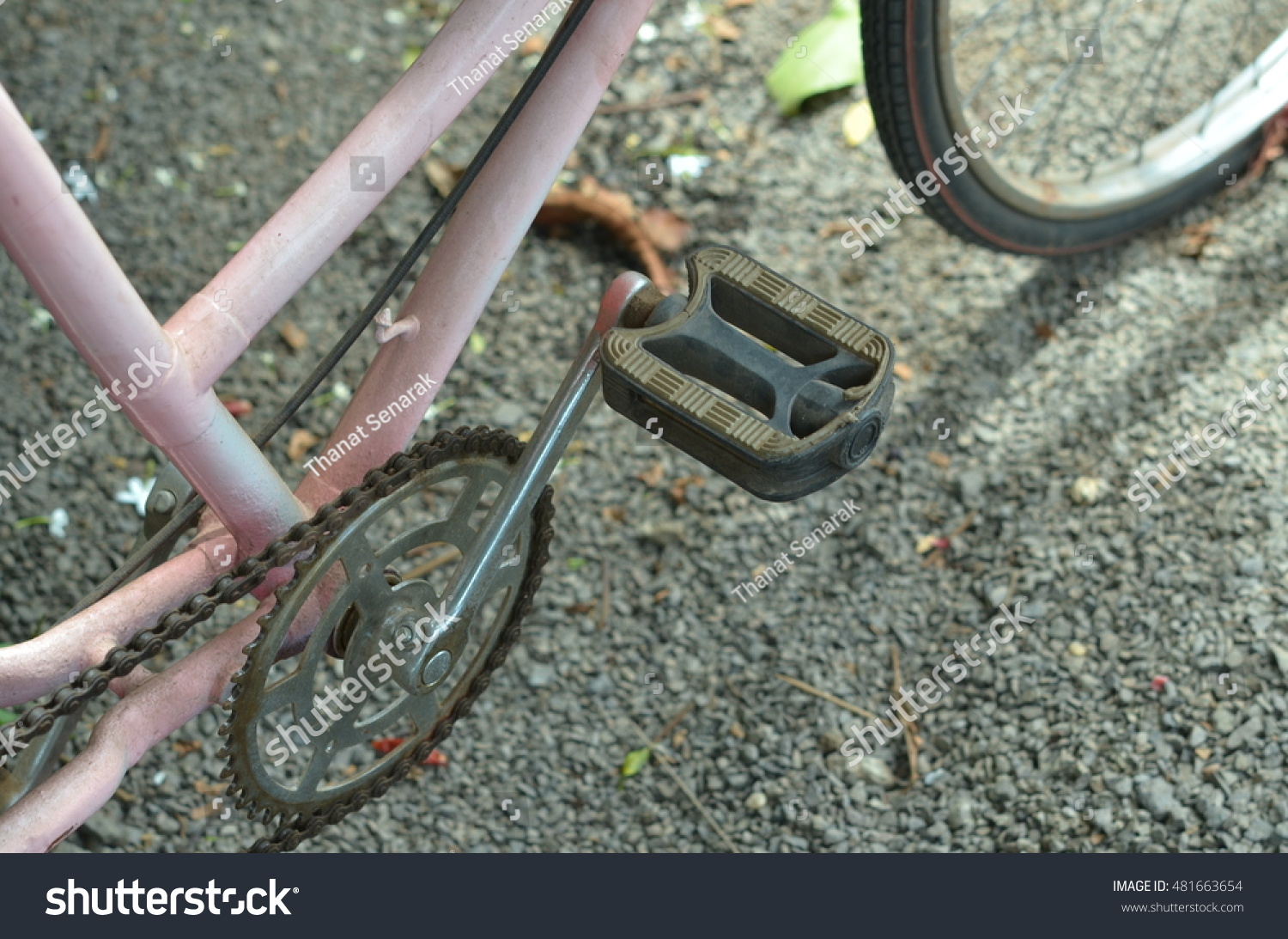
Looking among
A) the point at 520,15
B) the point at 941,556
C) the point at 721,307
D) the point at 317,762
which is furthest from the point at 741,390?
the point at 941,556

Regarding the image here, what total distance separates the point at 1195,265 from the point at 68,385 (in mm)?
1905

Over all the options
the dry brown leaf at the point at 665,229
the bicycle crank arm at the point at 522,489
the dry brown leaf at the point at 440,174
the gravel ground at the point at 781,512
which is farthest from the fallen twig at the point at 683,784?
the dry brown leaf at the point at 440,174

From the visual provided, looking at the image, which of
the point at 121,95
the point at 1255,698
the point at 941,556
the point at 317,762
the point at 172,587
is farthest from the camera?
the point at 121,95

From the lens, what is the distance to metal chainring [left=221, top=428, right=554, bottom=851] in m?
1.38

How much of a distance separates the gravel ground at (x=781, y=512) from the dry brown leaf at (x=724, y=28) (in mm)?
12

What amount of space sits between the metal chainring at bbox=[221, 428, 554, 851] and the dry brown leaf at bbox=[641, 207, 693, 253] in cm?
97

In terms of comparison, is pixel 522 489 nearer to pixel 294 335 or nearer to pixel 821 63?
pixel 294 335

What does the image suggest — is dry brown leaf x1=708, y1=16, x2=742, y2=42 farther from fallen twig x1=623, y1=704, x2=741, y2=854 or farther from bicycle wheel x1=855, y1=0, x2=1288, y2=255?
fallen twig x1=623, y1=704, x2=741, y2=854

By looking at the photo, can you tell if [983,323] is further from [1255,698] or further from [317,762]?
[317,762]

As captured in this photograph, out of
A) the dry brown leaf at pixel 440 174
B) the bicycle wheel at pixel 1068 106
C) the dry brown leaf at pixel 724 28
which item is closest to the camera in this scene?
the bicycle wheel at pixel 1068 106

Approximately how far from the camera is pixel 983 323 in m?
2.38

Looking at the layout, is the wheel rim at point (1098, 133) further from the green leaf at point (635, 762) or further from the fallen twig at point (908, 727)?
the green leaf at point (635, 762)
